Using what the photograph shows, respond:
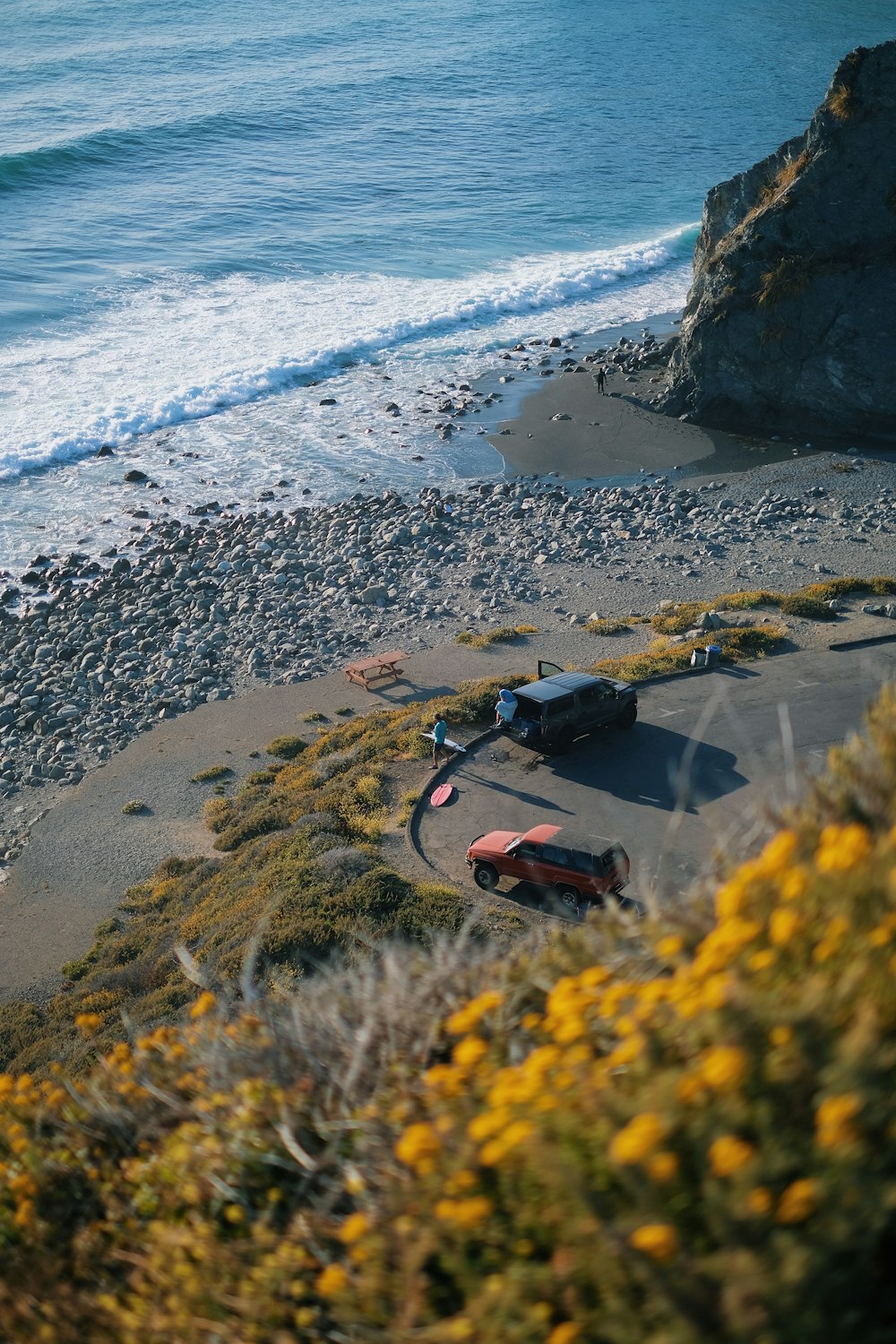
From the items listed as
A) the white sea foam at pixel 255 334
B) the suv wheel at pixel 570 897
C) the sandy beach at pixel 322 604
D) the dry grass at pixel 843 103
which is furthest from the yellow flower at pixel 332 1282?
the white sea foam at pixel 255 334

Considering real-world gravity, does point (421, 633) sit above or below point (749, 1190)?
below

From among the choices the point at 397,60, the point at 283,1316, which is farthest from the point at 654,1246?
the point at 397,60

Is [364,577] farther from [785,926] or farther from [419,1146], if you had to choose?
[785,926]

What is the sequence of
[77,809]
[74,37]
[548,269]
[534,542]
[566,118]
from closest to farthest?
1. [77,809]
2. [534,542]
3. [548,269]
4. [566,118]
5. [74,37]

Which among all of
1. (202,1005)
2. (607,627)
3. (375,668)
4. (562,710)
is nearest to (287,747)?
(375,668)

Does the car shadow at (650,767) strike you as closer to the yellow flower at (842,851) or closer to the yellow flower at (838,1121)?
the yellow flower at (842,851)

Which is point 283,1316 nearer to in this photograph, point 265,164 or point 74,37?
point 265,164

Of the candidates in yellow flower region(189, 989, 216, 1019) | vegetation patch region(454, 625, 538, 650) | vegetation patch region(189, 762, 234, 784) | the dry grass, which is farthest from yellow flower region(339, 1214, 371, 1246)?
the dry grass
